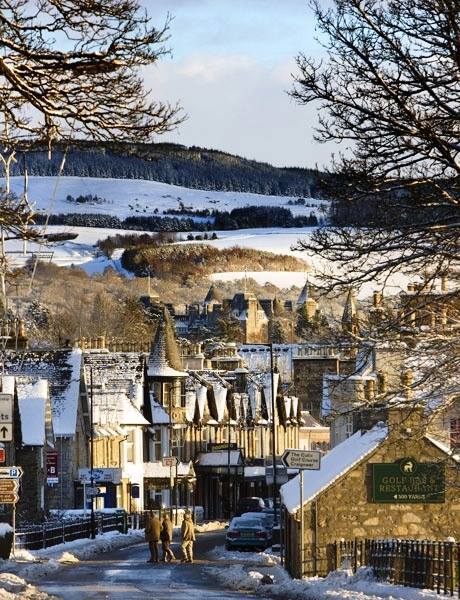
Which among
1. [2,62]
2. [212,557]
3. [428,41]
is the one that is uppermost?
[428,41]

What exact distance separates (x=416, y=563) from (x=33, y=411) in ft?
139

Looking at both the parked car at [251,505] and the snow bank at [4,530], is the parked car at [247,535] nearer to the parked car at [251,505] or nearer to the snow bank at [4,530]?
the snow bank at [4,530]

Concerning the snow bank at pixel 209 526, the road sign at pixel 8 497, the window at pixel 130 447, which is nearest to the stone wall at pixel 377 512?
the road sign at pixel 8 497

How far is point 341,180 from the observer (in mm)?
27938

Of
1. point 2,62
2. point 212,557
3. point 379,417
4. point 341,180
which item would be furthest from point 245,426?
point 2,62

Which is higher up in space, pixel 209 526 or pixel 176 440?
pixel 176 440

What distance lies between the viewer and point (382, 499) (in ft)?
139

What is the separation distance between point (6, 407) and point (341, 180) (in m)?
16.8

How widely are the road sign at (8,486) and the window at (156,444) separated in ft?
153

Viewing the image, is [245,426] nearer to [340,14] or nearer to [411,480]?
[411,480]

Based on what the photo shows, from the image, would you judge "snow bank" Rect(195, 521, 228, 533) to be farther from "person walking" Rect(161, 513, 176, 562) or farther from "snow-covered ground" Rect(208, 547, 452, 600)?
"snow-covered ground" Rect(208, 547, 452, 600)

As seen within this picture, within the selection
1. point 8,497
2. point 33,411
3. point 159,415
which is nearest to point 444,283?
point 8,497

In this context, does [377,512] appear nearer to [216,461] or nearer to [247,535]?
[247,535]

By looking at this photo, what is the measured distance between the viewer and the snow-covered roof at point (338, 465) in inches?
1642
